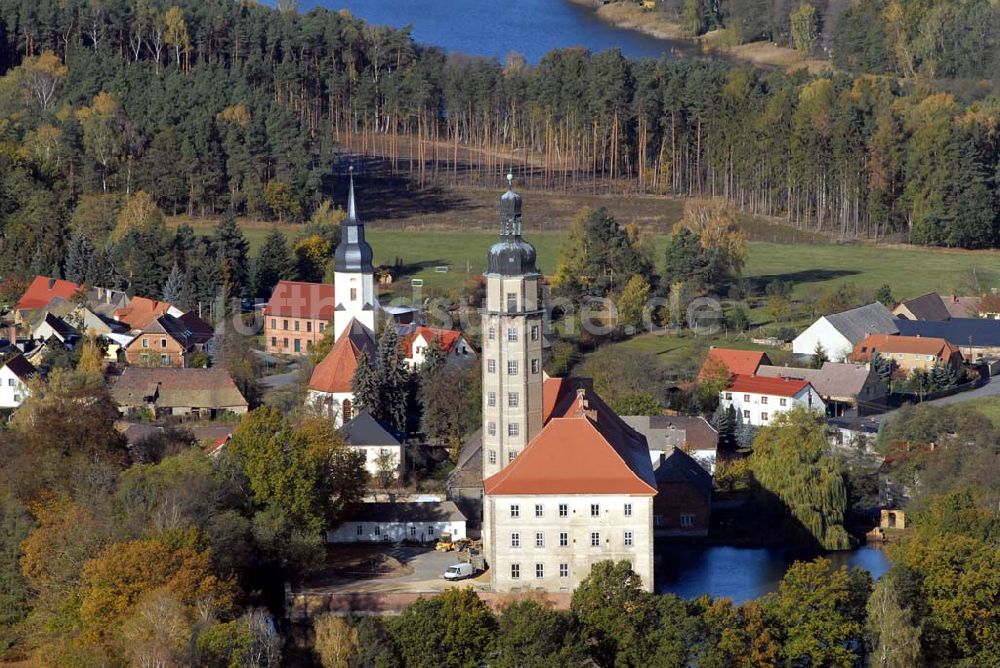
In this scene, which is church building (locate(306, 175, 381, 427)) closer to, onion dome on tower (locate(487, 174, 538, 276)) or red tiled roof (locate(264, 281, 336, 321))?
red tiled roof (locate(264, 281, 336, 321))

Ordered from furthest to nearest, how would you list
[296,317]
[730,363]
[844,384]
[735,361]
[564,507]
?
[296,317] → [735,361] → [730,363] → [844,384] → [564,507]

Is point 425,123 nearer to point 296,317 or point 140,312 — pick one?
point 140,312

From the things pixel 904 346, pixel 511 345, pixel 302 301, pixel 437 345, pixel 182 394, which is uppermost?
pixel 511 345

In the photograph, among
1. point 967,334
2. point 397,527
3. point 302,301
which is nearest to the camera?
point 397,527

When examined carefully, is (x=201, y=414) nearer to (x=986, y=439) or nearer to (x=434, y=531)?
(x=434, y=531)

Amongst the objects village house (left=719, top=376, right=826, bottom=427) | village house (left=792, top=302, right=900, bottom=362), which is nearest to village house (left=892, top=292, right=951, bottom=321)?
village house (left=792, top=302, right=900, bottom=362)

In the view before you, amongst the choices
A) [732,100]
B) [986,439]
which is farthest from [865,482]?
[732,100]

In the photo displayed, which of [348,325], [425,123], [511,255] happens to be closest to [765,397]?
[348,325]
